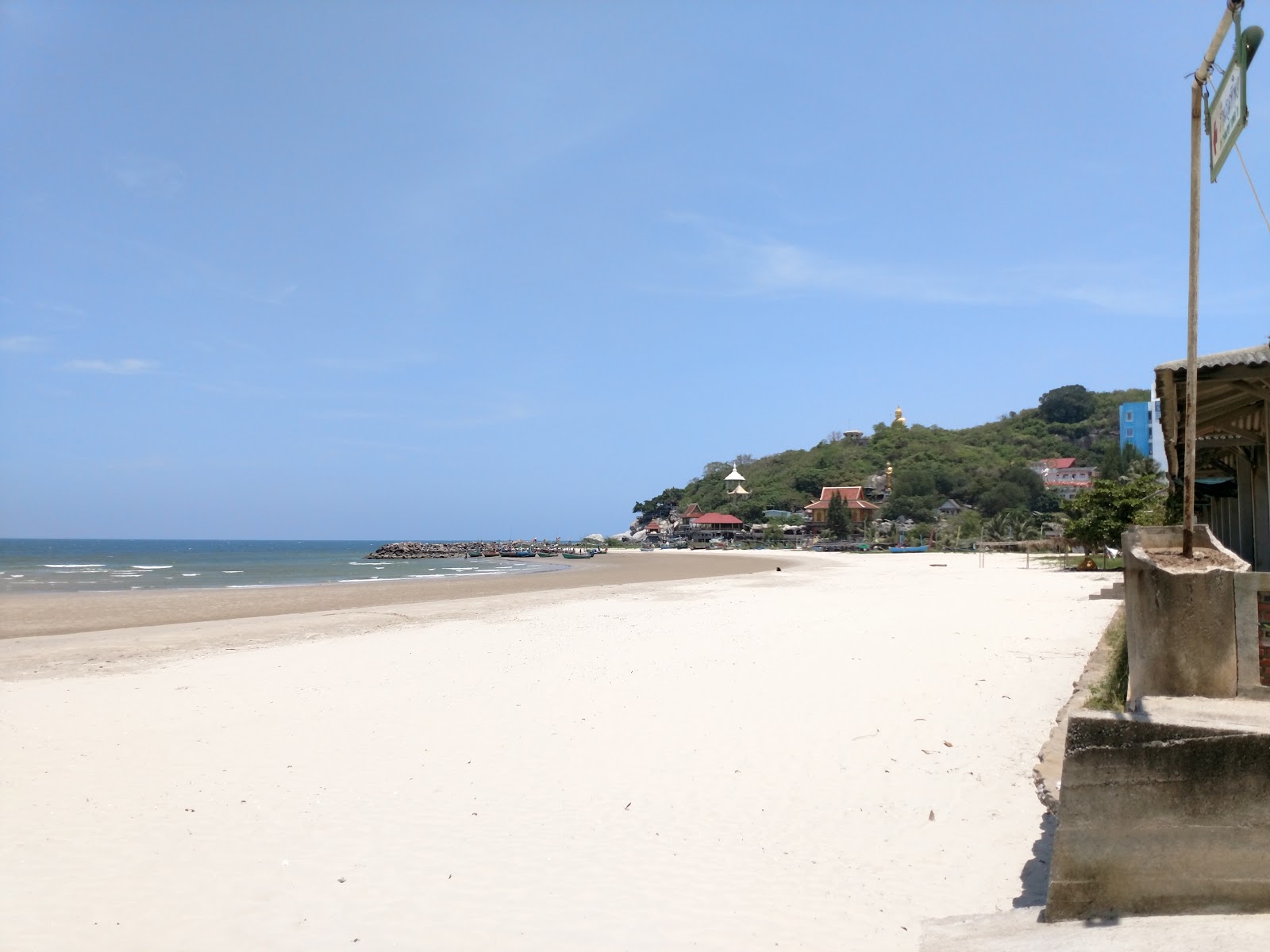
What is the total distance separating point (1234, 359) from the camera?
6359 millimetres

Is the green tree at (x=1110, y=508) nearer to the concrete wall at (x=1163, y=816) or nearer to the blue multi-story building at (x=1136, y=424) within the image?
the concrete wall at (x=1163, y=816)

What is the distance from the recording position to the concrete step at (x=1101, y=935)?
340cm

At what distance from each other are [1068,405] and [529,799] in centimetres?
13553

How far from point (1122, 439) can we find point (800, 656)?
3835 inches

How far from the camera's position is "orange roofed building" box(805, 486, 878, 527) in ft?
311

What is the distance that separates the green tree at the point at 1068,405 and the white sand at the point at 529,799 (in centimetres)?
12647

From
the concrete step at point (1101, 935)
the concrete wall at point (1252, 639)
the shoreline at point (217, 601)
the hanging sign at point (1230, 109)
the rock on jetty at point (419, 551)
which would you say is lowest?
the rock on jetty at point (419, 551)

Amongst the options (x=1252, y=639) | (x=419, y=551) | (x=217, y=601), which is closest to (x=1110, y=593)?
(x=1252, y=639)

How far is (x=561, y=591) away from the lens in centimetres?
3095

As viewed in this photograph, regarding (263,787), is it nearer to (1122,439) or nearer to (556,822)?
(556,822)

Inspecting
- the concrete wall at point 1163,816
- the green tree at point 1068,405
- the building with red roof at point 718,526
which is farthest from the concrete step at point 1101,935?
the green tree at point 1068,405

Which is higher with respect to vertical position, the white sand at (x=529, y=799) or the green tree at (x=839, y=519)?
the green tree at (x=839, y=519)

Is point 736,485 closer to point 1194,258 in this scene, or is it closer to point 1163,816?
point 1194,258

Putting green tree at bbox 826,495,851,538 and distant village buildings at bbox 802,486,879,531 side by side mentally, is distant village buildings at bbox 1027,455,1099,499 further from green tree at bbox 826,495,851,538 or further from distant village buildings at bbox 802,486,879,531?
green tree at bbox 826,495,851,538
